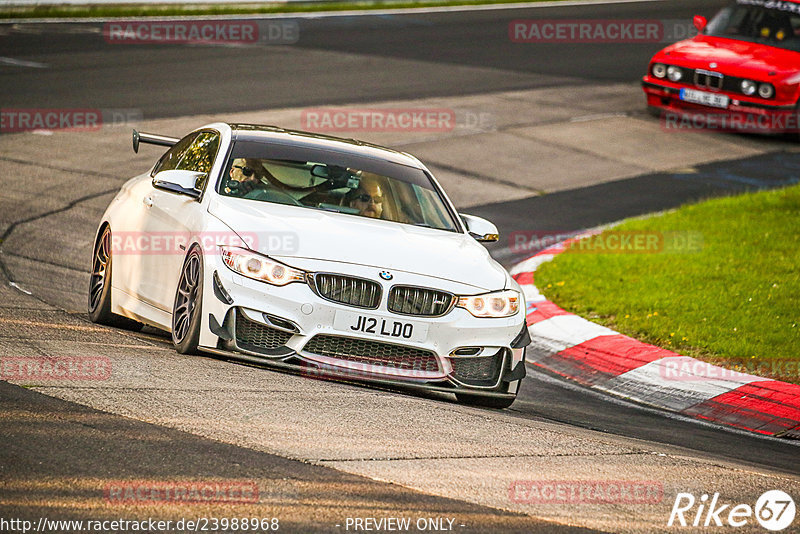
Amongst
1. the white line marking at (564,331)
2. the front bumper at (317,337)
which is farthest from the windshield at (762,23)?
the front bumper at (317,337)

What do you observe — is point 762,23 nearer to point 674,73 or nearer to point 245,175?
point 674,73

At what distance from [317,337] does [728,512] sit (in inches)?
96.7

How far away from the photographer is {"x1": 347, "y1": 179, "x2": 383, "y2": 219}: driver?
7625 mm

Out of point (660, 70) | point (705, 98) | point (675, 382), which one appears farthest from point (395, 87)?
point (675, 382)

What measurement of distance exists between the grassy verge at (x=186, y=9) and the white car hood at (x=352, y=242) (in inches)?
761

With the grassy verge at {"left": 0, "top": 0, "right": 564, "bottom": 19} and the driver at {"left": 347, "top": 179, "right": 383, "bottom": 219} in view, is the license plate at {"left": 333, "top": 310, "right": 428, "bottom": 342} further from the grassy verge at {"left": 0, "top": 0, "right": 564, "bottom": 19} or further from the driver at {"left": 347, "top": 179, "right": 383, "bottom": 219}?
the grassy verge at {"left": 0, "top": 0, "right": 564, "bottom": 19}

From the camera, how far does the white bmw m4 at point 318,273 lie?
653 centimetres

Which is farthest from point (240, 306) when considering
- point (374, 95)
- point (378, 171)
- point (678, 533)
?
point (374, 95)

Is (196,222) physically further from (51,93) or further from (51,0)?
(51,0)

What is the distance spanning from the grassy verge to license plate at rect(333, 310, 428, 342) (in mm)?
20267

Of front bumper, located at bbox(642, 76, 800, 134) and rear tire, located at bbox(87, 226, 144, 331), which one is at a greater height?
rear tire, located at bbox(87, 226, 144, 331)

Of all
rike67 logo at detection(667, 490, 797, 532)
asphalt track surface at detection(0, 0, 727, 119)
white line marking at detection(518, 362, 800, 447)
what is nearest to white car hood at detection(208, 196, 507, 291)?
white line marking at detection(518, 362, 800, 447)

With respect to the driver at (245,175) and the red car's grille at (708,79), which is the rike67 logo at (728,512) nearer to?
the driver at (245,175)

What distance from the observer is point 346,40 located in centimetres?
2525
